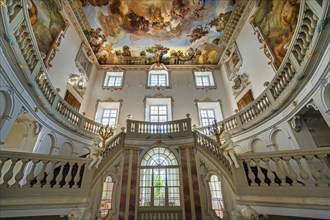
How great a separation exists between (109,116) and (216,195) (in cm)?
974

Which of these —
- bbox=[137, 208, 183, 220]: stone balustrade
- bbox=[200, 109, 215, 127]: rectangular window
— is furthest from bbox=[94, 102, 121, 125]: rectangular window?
bbox=[137, 208, 183, 220]: stone balustrade

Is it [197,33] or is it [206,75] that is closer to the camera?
[197,33]

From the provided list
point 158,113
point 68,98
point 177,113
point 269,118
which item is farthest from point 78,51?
point 269,118

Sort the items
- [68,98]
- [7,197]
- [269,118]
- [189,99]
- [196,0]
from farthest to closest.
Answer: [189,99], [196,0], [68,98], [269,118], [7,197]

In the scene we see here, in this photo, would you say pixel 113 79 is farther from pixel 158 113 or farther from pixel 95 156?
pixel 95 156

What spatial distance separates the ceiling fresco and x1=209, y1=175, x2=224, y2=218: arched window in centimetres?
1225

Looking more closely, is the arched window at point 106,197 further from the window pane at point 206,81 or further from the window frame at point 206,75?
the window pane at point 206,81

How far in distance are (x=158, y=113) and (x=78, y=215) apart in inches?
388

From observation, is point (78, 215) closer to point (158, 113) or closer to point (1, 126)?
point (1, 126)

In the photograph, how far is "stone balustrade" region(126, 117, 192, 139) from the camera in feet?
27.5

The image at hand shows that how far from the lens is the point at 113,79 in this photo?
1534 centimetres

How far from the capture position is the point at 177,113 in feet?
Answer: 42.8

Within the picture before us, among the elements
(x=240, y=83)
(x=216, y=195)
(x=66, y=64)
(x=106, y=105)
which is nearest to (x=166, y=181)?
(x=216, y=195)

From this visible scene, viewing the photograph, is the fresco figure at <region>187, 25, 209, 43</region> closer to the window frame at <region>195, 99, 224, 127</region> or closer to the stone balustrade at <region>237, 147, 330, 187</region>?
the window frame at <region>195, 99, 224, 127</region>
